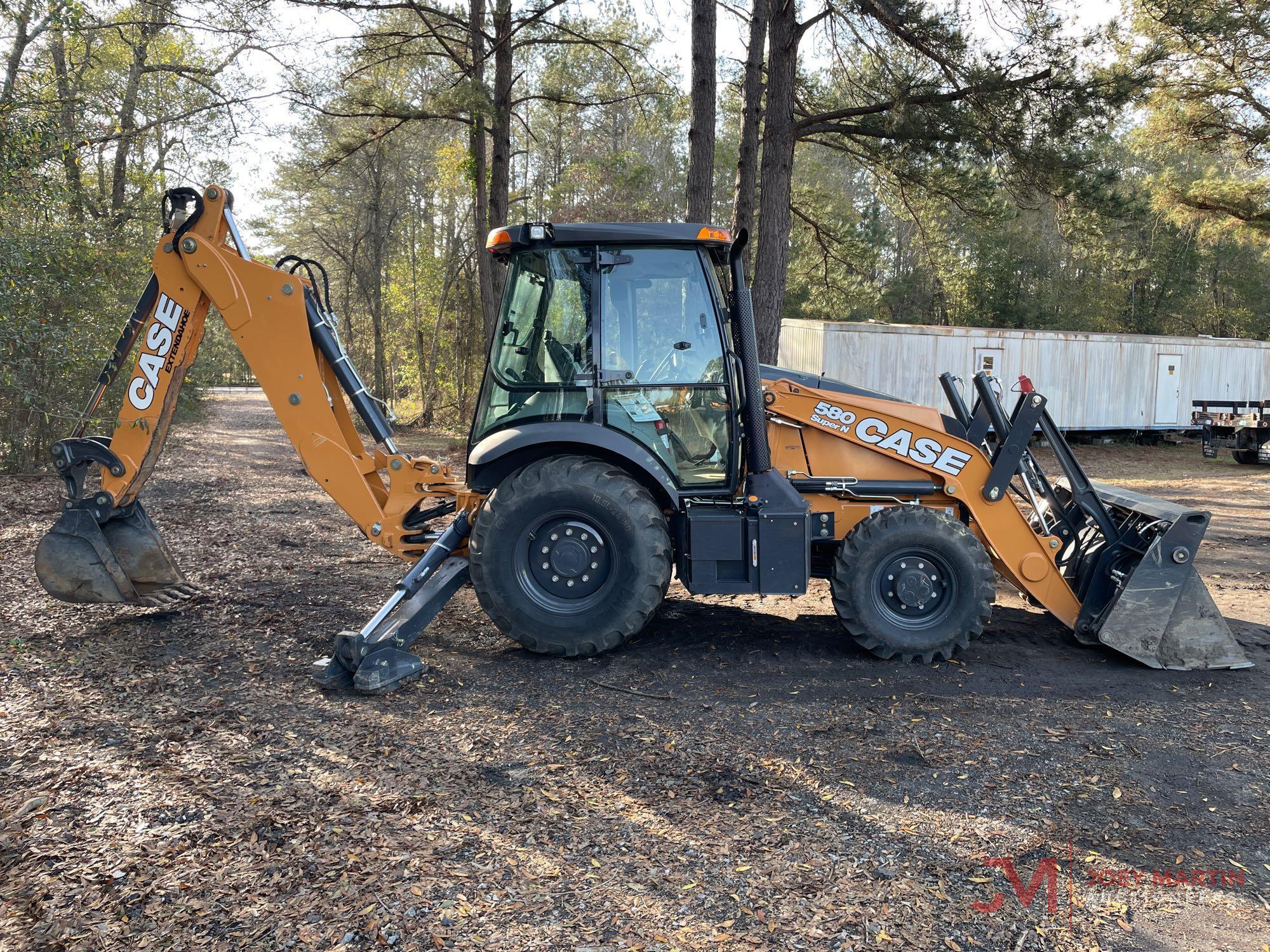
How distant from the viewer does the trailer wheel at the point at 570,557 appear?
202 inches

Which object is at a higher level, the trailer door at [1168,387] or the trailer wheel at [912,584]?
the trailer door at [1168,387]

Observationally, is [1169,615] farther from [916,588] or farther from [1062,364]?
[1062,364]

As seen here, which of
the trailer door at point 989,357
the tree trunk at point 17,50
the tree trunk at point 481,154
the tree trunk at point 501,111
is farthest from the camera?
the trailer door at point 989,357

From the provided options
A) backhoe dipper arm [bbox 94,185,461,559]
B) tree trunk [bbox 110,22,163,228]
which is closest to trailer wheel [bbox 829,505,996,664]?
backhoe dipper arm [bbox 94,185,461,559]

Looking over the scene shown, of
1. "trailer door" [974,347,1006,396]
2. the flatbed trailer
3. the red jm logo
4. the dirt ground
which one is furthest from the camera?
"trailer door" [974,347,1006,396]

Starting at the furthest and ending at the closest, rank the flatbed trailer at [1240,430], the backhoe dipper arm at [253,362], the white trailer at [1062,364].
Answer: the white trailer at [1062,364] → the flatbed trailer at [1240,430] → the backhoe dipper arm at [253,362]

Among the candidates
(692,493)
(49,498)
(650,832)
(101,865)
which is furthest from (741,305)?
(49,498)

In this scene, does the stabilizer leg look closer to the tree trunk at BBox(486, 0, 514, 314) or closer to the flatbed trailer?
the tree trunk at BBox(486, 0, 514, 314)

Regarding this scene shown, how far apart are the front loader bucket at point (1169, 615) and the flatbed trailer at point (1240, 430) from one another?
15.6 m

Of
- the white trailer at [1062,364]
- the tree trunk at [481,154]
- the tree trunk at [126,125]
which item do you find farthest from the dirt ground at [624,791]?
the white trailer at [1062,364]

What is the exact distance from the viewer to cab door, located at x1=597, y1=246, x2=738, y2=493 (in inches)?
206

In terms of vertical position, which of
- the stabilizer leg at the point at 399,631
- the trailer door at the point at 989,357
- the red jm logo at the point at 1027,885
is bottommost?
the red jm logo at the point at 1027,885

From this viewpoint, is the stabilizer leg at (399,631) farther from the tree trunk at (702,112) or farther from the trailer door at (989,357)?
the trailer door at (989,357)

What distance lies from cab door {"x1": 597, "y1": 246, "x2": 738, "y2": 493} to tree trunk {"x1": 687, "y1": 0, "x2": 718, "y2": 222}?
594 cm
